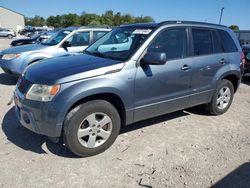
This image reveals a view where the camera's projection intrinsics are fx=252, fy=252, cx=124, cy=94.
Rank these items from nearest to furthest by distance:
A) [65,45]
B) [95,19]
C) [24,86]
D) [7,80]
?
[24,86]
[65,45]
[7,80]
[95,19]

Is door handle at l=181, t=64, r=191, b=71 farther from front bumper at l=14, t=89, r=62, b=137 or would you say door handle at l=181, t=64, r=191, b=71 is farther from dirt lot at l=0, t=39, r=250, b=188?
front bumper at l=14, t=89, r=62, b=137

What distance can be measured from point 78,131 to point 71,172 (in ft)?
1.72

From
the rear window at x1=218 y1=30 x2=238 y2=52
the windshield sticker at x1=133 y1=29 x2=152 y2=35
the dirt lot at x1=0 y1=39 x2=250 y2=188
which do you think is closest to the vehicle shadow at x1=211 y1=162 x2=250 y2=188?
the dirt lot at x1=0 y1=39 x2=250 y2=188

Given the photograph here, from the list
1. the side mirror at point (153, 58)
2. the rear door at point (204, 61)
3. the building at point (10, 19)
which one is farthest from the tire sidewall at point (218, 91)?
the building at point (10, 19)

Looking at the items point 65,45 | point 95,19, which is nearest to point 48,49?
point 65,45

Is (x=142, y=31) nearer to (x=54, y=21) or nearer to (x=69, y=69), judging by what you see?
(x=69, y=69)

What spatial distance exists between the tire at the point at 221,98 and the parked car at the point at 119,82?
0.38 feet

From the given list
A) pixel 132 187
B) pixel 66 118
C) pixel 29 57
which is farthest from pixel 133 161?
pixel 29 57

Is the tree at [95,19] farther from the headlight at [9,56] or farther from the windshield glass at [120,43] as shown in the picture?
the windshield glass at [120,43]

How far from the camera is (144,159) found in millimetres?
3547

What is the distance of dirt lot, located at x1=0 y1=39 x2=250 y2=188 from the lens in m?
3.06

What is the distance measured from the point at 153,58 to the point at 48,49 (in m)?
4.42

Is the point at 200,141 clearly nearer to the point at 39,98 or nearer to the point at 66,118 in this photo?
the point at 66,118

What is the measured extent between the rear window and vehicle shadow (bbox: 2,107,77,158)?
12.0 feet
